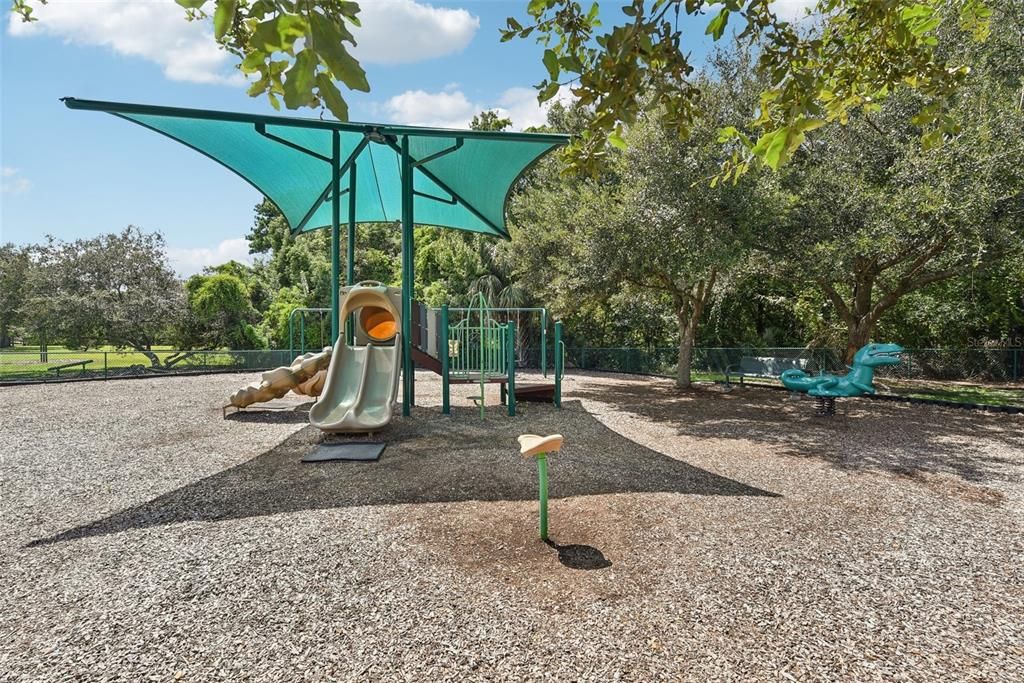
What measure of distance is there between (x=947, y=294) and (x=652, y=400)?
1269 centimetres

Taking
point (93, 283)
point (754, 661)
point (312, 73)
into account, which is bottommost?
point (754, 661)

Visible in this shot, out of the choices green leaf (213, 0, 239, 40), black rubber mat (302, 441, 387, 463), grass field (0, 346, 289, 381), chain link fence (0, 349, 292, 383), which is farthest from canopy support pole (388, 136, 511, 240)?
grass field (0, 346, 289, 381)

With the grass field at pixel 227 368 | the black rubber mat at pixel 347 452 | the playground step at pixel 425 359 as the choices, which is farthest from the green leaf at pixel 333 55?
the grass field at pixel 227 368

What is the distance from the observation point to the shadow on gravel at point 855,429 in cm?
563

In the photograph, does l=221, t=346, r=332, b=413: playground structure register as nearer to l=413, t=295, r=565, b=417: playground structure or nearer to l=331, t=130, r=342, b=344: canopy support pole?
l=331, t=130, r=342, b=344: canopy support pole

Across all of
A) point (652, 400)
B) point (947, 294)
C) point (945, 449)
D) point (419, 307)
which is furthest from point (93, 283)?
point (947, 294)

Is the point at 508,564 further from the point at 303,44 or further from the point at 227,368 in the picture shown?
the point at 227,368

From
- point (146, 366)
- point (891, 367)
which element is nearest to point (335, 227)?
point (146, 366)

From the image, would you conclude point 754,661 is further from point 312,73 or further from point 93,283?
point 93,283

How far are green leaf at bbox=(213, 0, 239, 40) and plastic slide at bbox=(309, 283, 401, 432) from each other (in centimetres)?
587

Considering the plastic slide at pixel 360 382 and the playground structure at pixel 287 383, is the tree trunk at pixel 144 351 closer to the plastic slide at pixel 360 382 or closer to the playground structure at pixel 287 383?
the playground structure at pixel 287 383

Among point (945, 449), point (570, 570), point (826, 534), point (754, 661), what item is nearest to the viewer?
point (754, 661)

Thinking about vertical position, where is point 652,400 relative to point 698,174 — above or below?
below

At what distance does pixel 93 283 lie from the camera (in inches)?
708
